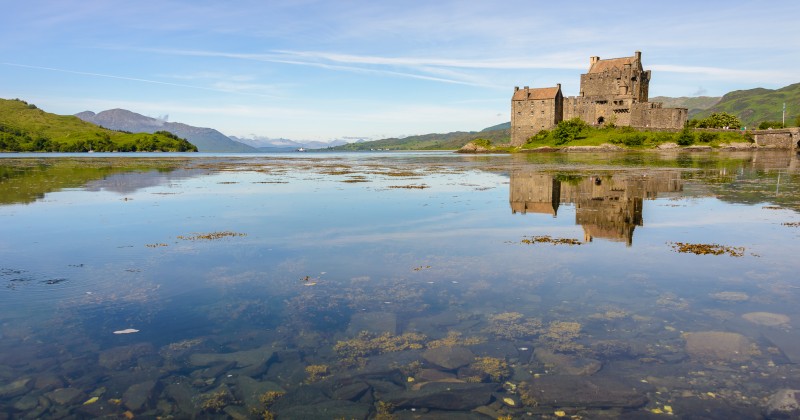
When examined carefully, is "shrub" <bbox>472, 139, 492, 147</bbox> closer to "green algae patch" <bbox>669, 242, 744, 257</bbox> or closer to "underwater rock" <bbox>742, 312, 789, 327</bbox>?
"green algae patch" <bbox>669, 242, 744, 257</bbox>

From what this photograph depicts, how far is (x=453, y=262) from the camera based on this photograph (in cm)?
1373

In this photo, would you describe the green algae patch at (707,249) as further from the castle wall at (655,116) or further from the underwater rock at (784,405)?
the castle wall at (655,116)

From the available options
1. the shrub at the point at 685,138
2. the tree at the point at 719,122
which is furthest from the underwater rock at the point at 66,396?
the tree at the point at 719,122

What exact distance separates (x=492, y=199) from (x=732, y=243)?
1396 centimetres

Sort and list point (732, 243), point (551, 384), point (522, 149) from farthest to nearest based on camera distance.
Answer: point (522, 149), point (732, 243), point (551, 384)

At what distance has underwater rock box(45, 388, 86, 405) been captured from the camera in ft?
21.4

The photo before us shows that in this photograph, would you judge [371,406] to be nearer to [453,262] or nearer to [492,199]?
[453,262]

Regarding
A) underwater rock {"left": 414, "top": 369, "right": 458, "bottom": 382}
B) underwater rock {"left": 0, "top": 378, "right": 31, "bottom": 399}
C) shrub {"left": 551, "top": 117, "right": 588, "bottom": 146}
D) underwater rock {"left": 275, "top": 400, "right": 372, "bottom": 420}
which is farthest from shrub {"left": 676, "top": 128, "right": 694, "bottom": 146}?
underwater rock {"left": 0, "top": 378, "right": 31, "bottom": 399}

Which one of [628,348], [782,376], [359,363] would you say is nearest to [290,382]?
[359,363]

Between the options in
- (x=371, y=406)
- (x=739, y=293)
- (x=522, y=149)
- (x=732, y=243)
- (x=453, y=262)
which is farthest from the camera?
(x=522, y=149)

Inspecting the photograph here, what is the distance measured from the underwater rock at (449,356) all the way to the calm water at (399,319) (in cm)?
3

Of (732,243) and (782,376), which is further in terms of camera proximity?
(732,243)

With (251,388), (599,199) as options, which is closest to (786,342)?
(251,388)

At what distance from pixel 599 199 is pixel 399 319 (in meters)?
20.3
